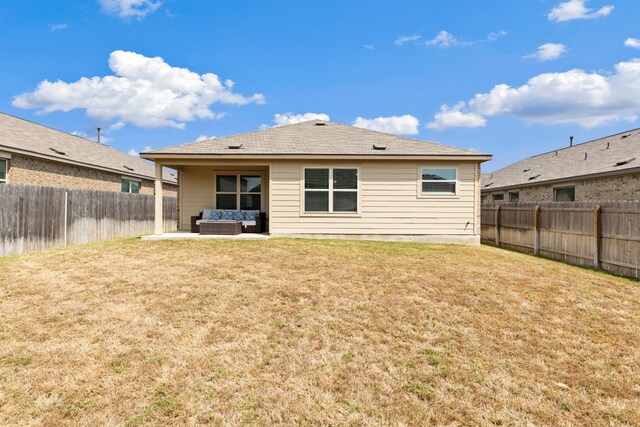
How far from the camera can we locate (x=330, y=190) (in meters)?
11.7

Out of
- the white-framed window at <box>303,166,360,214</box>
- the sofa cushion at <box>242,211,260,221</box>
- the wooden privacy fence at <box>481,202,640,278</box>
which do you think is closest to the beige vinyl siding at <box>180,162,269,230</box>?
the sofa cushion at <box>242,211,260,221</box>

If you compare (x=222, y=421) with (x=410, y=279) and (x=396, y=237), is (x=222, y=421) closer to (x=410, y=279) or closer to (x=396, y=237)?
(x=410, y=279)

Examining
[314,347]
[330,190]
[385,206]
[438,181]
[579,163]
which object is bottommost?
[314,347]

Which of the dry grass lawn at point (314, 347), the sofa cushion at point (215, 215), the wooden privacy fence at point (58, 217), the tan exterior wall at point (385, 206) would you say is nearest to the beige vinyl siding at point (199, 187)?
the sofa cushion at point (215, 215)

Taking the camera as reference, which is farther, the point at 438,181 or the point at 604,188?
the point at 604,188

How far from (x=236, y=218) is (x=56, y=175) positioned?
30.4ft

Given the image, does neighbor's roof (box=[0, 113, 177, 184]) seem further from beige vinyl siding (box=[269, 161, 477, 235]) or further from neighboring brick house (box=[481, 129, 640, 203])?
neighboring brick house (box=[481, 129, 640, 203])

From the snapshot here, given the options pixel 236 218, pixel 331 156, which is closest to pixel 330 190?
pixel 331 156

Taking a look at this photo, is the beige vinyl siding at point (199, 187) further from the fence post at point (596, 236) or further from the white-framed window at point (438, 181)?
the fence post at point (596, 236)

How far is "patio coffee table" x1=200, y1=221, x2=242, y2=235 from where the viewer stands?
11.7m

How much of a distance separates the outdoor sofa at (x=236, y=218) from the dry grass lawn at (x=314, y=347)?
5.23 metres

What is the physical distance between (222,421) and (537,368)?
10.4 ft

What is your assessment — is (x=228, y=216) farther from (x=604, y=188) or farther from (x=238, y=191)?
(x=604, y=188)

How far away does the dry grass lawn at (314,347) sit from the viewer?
272 cm
